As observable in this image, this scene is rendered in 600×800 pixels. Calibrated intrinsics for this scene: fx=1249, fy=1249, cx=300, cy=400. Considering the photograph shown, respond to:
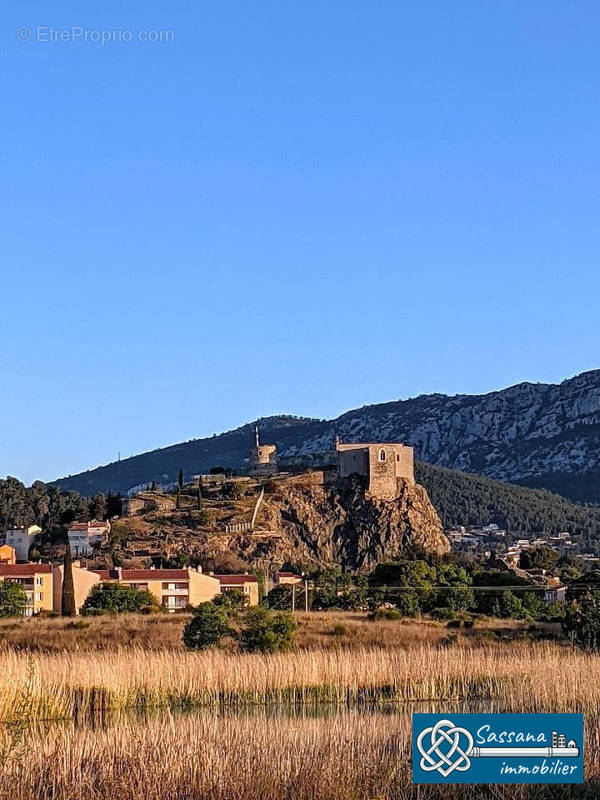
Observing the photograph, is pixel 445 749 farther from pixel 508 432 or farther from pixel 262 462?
pixel 508 432

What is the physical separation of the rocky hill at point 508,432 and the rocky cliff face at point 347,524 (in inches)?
2216

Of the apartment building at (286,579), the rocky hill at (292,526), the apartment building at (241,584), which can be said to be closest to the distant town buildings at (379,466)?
the rocky hill at (292,526)

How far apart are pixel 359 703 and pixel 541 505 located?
110 meters

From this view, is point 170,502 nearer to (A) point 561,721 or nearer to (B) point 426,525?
(B) point 426,525

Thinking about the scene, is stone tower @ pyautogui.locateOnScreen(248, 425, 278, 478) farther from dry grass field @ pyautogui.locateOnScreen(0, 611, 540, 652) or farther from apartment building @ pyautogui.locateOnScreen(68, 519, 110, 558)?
dry grass field @ pyautogui.locateOnScreen(0, 611, 540, 652)

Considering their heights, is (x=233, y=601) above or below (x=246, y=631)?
above

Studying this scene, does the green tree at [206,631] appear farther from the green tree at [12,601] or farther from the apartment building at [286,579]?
the apartment building at [286,579]

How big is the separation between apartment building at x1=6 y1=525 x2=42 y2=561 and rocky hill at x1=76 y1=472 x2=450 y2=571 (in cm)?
627

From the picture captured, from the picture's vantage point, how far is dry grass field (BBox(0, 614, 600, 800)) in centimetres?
1290

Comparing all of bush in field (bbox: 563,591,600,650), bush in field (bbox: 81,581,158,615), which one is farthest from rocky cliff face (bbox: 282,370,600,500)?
bush in field (bbox: 563,591,600,650)

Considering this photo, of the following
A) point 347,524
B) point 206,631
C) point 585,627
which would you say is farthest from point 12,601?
point 347,524

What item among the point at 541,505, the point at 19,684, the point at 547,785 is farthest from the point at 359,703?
the point at 541,505

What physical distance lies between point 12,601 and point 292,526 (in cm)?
4097

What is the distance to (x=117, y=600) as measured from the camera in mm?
49688
